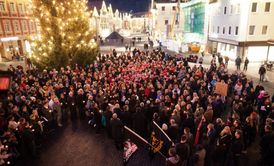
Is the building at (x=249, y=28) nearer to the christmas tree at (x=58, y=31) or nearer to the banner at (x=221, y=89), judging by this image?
the banner at (x=221, y=89)

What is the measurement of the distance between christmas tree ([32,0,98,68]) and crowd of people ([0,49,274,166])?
123 inches

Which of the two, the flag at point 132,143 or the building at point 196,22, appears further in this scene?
the building at point 196,22

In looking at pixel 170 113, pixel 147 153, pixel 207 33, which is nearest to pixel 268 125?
pixel 170 113

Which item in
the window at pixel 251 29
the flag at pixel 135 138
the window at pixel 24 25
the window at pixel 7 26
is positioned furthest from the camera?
the window at pixel 24 25

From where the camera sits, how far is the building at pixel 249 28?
95.6 ft

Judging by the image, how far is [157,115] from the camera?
9359mm

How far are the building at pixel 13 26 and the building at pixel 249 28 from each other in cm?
2948

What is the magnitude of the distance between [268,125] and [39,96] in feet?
38.6

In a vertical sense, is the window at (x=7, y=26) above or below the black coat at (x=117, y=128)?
above

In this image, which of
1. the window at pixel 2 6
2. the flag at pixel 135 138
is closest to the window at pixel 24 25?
the window at pixel 2 6

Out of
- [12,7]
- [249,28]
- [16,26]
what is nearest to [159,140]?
[249,28]

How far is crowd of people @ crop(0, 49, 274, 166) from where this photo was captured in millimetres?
8000

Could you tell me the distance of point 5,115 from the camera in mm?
10656

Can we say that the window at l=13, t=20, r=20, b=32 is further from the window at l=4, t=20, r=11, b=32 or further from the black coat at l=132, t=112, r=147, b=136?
the black coat at l=132, t=112, r=147, b=136
